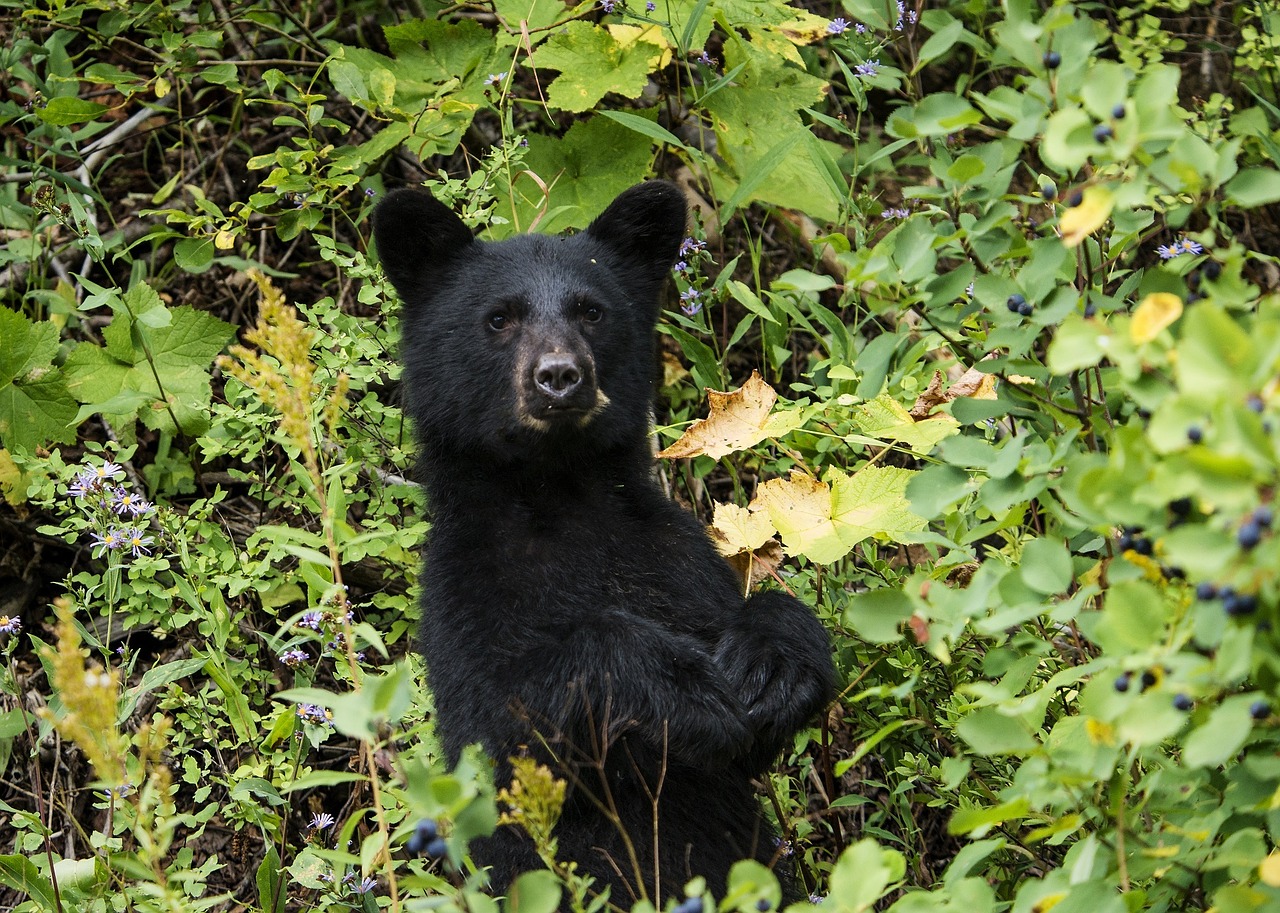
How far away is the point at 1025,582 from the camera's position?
2205 millimetres

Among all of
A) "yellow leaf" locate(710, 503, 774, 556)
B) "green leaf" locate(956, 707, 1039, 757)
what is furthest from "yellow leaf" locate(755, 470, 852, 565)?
"green leaf" locate(956, 707, 1039, 757)

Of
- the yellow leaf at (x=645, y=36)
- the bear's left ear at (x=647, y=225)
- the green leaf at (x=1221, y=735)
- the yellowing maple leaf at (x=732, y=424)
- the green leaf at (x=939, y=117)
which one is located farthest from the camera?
the yellow leaf at (x=645, y=36)

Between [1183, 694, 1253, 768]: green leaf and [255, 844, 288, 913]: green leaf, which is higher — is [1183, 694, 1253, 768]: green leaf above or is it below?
above

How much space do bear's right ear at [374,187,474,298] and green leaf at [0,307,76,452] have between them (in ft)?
5.00

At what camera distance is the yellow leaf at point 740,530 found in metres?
3.97

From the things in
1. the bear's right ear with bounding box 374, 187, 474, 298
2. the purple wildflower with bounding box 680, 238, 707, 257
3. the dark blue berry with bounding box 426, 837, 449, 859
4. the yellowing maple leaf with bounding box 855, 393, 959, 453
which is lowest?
the purple wildflower with bounding box 680, 238, 707, 257

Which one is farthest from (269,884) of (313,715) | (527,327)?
(527,327)

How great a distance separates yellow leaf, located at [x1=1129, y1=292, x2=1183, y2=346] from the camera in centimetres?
190

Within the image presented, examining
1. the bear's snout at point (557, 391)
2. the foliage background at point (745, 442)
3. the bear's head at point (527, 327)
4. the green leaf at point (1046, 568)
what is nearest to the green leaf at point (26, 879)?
the foliage background at point (745, 442)

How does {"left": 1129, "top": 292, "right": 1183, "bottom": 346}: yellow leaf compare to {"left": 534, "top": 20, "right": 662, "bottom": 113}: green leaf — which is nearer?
{"left": 1129, "top": 292, "right": 1183, "bottom": 346}: yellow leaf

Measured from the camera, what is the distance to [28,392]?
15.7ft

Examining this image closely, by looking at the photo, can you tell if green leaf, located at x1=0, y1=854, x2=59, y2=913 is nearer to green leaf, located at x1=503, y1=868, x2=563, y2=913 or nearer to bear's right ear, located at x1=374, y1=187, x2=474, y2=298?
bear's right ear, located at x1=374, y1=187, x2=474, y2=298

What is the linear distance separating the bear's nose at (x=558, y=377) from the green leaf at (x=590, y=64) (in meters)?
1.56

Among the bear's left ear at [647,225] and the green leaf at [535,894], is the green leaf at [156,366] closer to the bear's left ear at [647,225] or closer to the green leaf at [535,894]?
the bear's left ear at [647,225]
